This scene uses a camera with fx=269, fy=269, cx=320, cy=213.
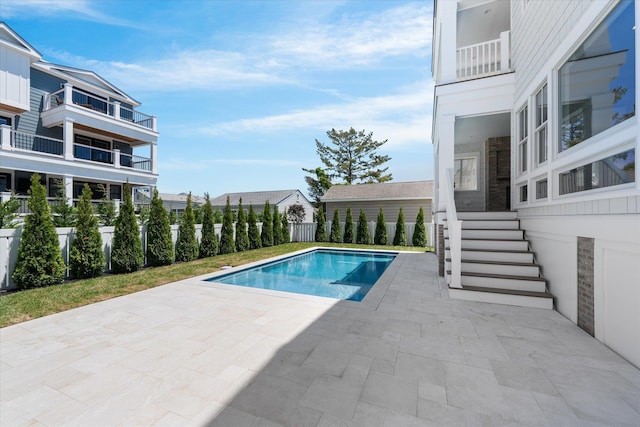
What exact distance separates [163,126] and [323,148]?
1703 centimetres

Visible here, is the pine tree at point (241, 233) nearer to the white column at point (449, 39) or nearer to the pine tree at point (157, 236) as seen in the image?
the pine tree at point (157, 236)

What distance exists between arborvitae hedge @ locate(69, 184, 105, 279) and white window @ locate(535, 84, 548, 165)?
1020 centimetres

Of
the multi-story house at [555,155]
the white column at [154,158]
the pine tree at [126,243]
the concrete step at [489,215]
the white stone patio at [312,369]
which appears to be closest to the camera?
the white stone patio at [312,369]

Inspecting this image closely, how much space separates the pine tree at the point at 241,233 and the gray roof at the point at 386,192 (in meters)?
7.60

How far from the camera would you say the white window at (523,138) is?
602cm

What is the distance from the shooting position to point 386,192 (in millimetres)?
17891

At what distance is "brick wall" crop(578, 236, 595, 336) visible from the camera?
348cm

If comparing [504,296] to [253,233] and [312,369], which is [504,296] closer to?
[312,369]

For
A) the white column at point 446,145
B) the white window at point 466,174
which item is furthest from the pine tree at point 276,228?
the white column at point 446,145

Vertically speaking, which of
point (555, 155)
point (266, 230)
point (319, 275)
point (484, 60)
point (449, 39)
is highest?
point (449, 39)

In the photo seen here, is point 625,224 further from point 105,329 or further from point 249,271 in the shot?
point 249,271

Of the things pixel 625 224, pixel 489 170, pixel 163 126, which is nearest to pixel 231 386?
pixel 625 224

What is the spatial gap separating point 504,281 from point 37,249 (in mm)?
9606

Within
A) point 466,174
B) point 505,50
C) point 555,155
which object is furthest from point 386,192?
A: point 555,155
